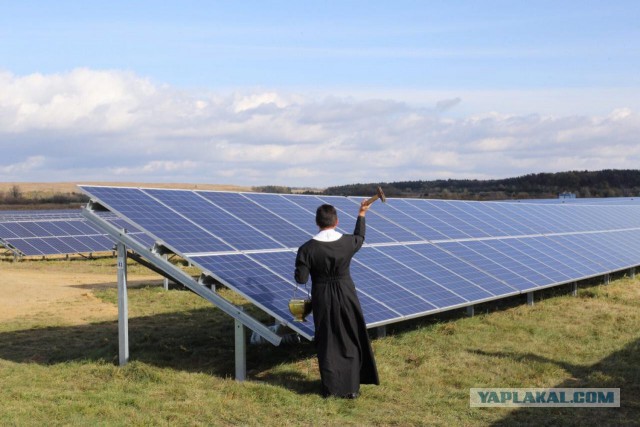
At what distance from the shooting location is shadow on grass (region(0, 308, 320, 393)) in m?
10.8

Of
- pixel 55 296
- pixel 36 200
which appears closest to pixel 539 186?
pixel 36 200

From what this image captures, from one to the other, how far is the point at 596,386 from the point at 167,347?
6.49m

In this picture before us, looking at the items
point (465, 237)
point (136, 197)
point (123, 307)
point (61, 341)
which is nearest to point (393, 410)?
point (123, 307)

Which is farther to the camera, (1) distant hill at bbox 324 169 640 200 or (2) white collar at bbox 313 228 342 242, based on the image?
(1) distant hill at bbox 324 169 640 200

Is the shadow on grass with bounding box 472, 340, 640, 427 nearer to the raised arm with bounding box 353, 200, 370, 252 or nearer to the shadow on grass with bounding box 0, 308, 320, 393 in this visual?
the raised arm with bounding box 353, 200, 370, 252

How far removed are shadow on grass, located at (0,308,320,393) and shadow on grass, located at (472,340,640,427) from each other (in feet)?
8.72

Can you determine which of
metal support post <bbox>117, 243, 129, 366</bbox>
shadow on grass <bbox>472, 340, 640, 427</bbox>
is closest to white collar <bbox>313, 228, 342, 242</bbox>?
shadow on grass <bbox>472, 340, 640, 427</bbox>

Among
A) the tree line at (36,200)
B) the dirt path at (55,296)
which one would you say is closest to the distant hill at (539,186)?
the tree line at (36,200)

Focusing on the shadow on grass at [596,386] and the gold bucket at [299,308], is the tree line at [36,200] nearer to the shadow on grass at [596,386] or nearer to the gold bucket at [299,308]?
the shadow on grass at [596,386]

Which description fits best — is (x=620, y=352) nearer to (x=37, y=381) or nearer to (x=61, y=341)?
(x=37, y=381)

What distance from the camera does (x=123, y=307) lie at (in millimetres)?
10758

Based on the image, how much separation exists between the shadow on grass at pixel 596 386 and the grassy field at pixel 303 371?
2cm

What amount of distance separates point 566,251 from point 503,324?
683cm

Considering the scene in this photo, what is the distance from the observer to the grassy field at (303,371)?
839cm
